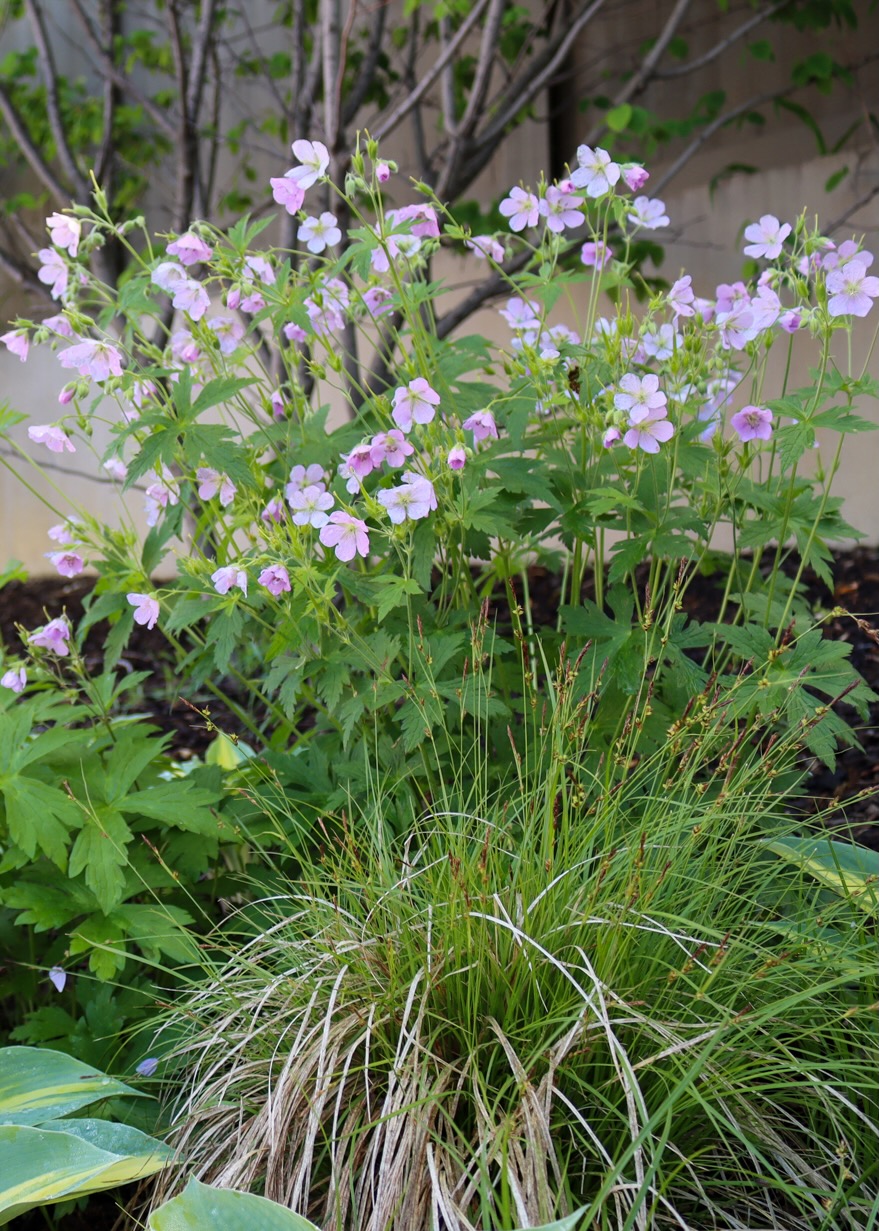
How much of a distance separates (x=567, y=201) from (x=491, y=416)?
0.47m

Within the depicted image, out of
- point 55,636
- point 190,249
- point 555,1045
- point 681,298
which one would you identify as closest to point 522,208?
point 681,298

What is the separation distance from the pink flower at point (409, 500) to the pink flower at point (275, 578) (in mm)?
174

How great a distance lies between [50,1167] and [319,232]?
4.73 ft

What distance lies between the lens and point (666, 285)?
3.85 meters

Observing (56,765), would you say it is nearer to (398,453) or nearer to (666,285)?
(398,453)

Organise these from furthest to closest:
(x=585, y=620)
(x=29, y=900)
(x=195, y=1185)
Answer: (x=585, y=620) → (x=29, y=900) → (x=195, y=1185)

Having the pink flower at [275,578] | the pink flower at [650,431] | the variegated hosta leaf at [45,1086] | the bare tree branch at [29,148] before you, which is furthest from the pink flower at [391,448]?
the bare tree branch at [29,148]

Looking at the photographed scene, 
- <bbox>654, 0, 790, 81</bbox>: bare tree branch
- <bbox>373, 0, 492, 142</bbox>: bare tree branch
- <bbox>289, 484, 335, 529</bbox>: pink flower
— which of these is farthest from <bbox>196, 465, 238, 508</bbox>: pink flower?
<bbox>654, 0, 790, 81</bbox>: bare tree branch

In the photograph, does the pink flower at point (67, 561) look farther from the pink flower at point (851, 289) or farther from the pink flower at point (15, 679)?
the pink flower at point (851, 289)

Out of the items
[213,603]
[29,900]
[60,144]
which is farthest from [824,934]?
[60,144]

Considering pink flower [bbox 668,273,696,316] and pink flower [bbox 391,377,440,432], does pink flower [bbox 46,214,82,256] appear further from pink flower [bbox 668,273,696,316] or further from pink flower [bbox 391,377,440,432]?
pink flower [bbox 668,273,696,316]

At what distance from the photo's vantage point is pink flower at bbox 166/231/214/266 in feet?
6.07

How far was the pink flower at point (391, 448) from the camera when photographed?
1714 mm

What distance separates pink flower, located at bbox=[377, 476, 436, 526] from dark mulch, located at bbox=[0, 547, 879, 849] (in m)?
0.49
